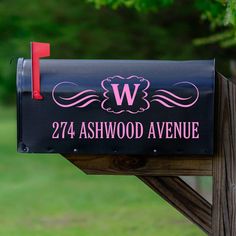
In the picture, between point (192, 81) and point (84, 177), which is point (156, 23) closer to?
point (84, 177)

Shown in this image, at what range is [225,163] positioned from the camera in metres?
5.09

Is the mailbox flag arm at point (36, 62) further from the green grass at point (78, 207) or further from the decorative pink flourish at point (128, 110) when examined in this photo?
the green grass at point (78, 207)

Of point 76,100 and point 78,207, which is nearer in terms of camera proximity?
point 76,100

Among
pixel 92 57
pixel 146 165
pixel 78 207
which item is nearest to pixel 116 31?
pixel 92 57

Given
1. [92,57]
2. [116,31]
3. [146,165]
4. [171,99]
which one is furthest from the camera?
[116,31]

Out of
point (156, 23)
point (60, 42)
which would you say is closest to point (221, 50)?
point (156, 23)

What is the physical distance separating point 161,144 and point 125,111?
273 millimetres

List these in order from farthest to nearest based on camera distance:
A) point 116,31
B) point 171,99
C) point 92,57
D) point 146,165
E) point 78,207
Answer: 1. point 116,31
2. point 92,57
3. point 78,207
4. point 146,165
5. point 171,99

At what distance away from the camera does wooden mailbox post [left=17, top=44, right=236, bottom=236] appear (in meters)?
5.02

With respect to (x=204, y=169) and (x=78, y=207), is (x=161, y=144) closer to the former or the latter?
(x=204, y=169)

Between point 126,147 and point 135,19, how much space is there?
14.4 meters

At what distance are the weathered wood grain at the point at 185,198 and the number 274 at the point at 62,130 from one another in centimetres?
50

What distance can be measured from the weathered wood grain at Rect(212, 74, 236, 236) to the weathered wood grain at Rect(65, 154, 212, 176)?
7 cm

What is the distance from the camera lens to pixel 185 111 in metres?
5.02
